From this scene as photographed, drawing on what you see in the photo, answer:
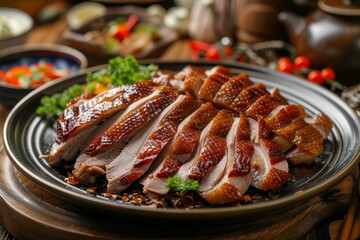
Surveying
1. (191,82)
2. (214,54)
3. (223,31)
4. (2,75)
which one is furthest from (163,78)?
(223,31)

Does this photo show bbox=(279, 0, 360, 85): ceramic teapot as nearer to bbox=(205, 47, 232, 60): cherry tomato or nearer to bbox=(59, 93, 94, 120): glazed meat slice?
bbox=(205, 47, 232, 60): cherry tomato

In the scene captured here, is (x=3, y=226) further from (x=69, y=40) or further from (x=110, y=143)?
(x=69, y=40)

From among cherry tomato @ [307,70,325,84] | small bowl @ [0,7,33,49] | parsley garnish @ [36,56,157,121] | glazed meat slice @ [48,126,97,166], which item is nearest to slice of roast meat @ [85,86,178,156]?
glazed meat slice @ [48,126,97,166]

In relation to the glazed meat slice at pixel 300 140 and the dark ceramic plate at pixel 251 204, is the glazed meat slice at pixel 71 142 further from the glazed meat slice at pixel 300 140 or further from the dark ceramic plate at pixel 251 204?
the glazed meat slice at pixel 300 140

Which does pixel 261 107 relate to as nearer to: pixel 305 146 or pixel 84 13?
pixel 305 146

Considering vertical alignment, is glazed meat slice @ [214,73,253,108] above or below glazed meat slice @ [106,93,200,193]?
above

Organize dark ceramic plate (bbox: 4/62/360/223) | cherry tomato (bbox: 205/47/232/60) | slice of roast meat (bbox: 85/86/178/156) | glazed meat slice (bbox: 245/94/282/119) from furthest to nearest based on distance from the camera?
cherry tomato (bbox: 205/47/232/60) < glazed meat slice (bbox: 245/94/282/119) < slice of roast meat (bbox: 85/86/178/156) < dark ceramic plate (bbox: 4/62/360/223)

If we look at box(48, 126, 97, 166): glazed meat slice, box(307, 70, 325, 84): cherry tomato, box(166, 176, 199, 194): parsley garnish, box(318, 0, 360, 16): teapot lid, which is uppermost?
box(318, 0, 360, 16): teapot lid
